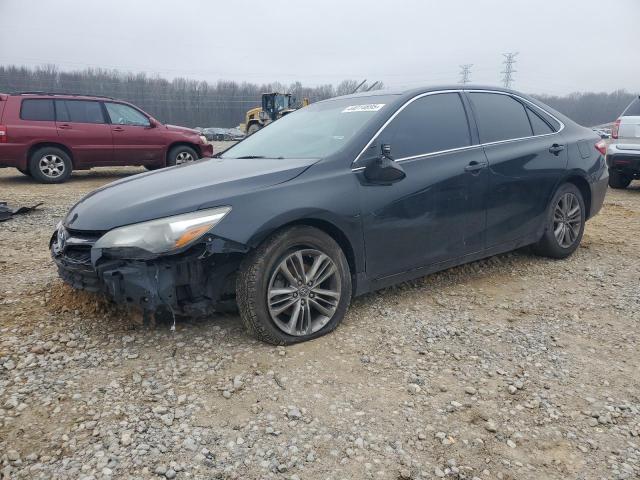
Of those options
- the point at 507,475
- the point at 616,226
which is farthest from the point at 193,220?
the point at 616,226

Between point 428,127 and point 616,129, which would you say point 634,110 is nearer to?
point 616,129

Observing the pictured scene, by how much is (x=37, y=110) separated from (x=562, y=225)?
944 cm

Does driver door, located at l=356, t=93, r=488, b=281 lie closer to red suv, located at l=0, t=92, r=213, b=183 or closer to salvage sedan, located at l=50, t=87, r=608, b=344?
salvage sedan, located at l=50, t=87, r=608, b=344

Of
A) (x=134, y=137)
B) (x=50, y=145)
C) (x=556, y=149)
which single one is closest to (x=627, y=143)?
(x=556, y=149)

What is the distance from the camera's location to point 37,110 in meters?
9.61

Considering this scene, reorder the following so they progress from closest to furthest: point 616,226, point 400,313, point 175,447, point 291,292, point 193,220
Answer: point 175,447, point 193,220, point 291,292, point 400,313, point 616,226

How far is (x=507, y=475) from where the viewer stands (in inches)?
78.9

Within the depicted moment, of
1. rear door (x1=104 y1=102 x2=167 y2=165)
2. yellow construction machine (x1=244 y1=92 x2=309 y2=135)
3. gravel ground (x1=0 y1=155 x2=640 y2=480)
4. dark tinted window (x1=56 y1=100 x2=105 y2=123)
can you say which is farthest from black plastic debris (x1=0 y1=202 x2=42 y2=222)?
yellow construction machine (x1=244 y1=92 x2=309 y2=135)

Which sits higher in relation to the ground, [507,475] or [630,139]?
[630,139]

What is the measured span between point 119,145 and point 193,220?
28.1 ft

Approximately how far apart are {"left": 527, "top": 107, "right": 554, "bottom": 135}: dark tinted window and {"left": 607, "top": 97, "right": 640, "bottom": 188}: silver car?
17.0 feet

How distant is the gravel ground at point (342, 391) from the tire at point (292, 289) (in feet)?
0.36

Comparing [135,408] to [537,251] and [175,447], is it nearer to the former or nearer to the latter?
[175,447]

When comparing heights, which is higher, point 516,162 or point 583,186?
point 516,162
